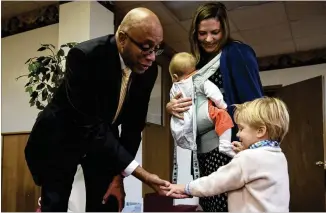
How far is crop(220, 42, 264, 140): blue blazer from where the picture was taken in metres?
1.00

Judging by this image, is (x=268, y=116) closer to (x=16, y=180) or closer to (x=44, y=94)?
(x=44, y=94)

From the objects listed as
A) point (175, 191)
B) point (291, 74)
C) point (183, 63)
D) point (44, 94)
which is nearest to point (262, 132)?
point (175, 191)

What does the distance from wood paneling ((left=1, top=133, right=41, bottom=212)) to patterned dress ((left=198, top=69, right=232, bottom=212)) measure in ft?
6.46

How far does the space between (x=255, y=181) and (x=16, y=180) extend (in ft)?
7.83

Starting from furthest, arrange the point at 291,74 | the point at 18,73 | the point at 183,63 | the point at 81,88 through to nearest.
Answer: the point at 291,74
the point at 18,73
the point at 183,63
the point at 81,88

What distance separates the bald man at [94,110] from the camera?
2.84ft

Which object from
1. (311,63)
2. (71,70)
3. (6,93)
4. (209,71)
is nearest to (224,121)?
(209,71)

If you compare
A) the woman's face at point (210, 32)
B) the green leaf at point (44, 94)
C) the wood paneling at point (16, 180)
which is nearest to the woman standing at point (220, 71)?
the woman's face at point (210, 32)

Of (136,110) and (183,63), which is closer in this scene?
(136,110)

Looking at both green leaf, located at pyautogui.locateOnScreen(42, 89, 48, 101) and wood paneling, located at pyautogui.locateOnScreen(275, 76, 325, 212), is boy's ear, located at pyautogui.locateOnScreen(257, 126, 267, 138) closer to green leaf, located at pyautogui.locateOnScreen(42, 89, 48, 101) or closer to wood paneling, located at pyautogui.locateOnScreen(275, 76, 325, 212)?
green leaf, located at pyautogui.locateOnScreen(42, 89, 48, 101)

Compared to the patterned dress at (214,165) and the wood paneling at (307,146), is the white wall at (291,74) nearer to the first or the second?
the wood paneling at (307,146)

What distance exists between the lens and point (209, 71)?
1.09m

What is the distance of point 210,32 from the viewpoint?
106 centimetres

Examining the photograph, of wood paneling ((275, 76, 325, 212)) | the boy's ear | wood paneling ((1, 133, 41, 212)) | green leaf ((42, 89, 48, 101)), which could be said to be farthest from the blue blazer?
wood paneling ((275, 76, 325, 212))
